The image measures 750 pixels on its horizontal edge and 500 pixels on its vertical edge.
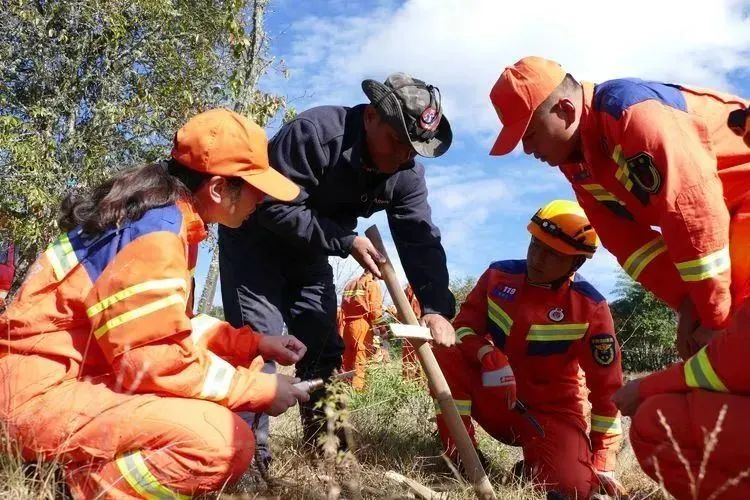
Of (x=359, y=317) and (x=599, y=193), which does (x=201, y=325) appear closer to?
(x=599, y=193)

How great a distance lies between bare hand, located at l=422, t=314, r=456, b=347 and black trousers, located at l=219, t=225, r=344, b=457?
654 mm

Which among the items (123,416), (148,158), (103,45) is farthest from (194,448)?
(103,45)

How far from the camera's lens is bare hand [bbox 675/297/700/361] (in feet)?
9.00

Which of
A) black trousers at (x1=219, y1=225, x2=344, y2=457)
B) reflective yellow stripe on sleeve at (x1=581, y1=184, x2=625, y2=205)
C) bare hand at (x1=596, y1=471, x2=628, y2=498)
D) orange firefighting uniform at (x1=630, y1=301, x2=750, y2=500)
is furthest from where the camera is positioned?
black trousers at (x1=219, y1=225, x2=344, y2=457)

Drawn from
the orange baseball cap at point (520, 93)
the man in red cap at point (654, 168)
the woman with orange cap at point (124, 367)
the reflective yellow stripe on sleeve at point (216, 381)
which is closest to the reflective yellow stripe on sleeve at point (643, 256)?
the man in red cap at point (654, 168)

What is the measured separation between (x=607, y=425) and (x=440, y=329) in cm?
120

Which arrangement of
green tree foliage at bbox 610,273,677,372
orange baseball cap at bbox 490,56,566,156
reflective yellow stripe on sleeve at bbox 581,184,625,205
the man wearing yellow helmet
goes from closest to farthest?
orange baseball cap at bbox 490,56,566,156
reflective yellow stripe on sleeve at bbox 581,184,625,205
the man wearing yellow helmet
green tree foliage at bbox 610,273,677,372

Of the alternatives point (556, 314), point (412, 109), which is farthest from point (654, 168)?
point (556, 314)

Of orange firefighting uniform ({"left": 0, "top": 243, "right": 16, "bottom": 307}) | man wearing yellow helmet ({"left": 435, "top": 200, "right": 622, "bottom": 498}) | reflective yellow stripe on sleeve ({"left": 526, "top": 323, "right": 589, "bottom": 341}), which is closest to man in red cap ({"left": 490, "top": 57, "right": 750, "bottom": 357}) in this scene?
man wearing yellow helmet ({"left": 435, "top": 200, "right": 622, "bottom": 498})

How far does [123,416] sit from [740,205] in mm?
2383

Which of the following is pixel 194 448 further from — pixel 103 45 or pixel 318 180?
pixel 103 45

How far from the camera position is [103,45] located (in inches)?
499

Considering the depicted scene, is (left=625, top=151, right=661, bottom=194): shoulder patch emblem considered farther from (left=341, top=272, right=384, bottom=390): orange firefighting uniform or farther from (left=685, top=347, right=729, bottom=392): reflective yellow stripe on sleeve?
(left=341, top=272, right=384, bottom=390): orange firefighting uniform

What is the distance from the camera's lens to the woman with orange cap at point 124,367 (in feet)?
7.09
